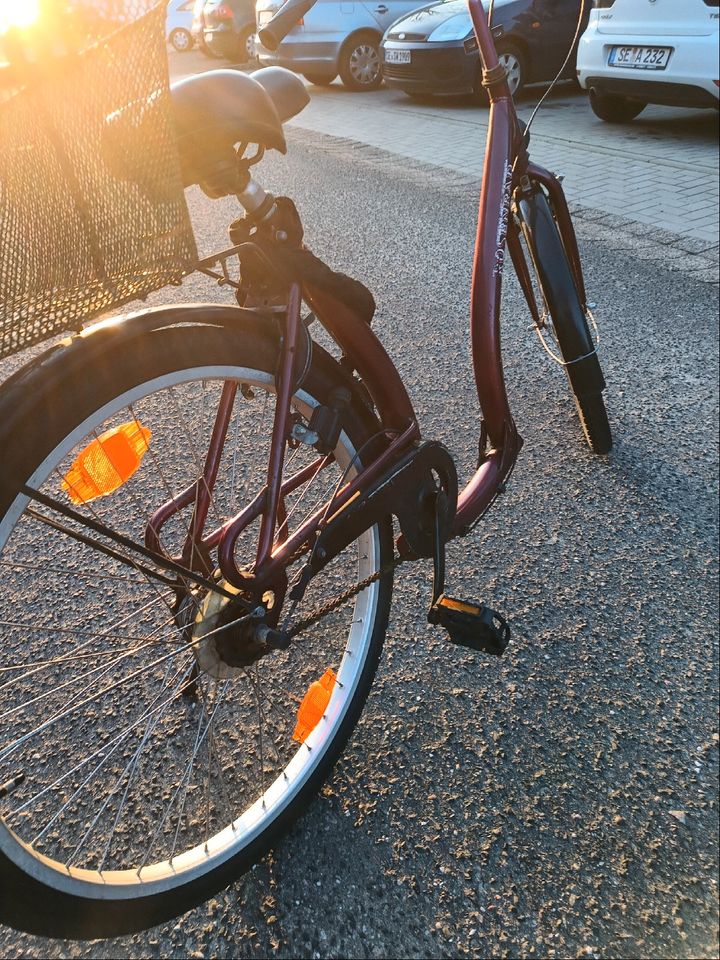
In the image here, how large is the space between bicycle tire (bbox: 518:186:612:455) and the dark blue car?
6.55 m

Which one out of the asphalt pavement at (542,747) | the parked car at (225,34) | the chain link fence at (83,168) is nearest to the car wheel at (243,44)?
the parked car at (225,34)

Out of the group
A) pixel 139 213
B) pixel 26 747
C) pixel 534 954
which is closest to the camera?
pixel 139 213

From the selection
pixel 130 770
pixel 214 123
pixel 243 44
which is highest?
pixel 214 123

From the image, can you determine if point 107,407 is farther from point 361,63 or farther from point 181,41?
point 181,41

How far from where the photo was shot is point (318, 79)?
11.9 meters

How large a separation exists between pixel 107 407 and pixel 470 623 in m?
0.97

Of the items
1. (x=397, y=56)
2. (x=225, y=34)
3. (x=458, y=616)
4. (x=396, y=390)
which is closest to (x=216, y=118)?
(x=396, y=390)

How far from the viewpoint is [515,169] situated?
2357mm

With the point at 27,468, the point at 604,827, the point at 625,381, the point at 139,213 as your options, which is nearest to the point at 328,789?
the point at 604,827

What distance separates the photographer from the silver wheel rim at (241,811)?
1.25 meters

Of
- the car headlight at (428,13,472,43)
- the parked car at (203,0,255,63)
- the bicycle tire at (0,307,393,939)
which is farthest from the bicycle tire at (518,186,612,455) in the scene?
the parked car at (203,0,255,63)

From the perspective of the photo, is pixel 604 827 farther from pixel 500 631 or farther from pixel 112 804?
pixel 112 804

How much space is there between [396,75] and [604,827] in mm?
9407

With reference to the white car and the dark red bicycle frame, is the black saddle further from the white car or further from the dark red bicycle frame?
the white car
